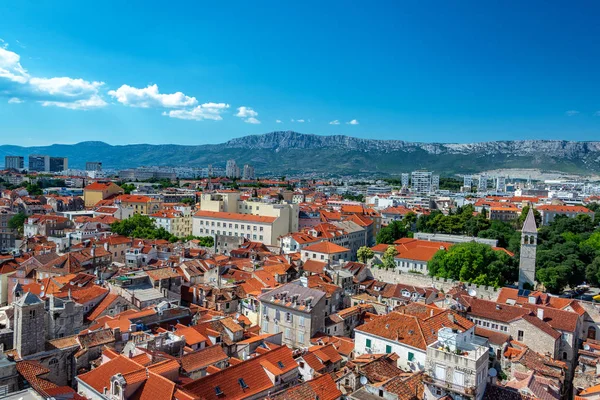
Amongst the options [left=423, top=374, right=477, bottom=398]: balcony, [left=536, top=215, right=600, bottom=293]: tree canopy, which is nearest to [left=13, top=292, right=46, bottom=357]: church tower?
[left=423, top=374, right=477, bottom=398]: balcony

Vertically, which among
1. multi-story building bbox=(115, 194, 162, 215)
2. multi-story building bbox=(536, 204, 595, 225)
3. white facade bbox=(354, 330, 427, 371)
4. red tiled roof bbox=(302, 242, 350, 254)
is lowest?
white facade bbox=(354, 330, 427, 371)

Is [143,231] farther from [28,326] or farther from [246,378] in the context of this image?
[246,378]

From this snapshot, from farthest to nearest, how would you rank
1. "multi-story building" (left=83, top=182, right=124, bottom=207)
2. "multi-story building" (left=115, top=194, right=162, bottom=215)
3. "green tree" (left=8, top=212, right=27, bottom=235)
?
"multi-story building" (left=83, top=182, right=124, bottom=207) → "multi-story building" (left=115, top=194, right=162, bottom=215) → "green tree" (left=8, top=212, right=27, bottom=235)

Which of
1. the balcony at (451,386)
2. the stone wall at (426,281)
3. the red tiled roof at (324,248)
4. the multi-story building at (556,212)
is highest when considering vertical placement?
the multi-story building at (556,212)

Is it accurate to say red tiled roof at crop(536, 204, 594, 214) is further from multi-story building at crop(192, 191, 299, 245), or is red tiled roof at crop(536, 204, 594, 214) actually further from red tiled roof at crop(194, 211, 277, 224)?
red tiled roof at crop(194, 211, 277, 224)

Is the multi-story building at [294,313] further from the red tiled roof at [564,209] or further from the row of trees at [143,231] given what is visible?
the red tiled roof at [564,209]

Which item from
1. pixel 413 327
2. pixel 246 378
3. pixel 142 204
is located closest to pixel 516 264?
pixel 413 327

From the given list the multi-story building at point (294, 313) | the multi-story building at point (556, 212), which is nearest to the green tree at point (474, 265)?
the multi-story building at point (294, 313)
